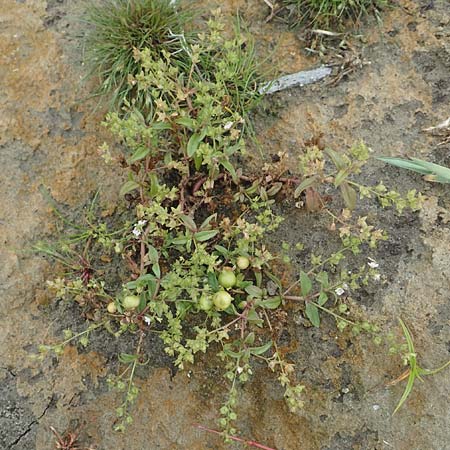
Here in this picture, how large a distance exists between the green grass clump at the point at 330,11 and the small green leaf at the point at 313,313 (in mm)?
1397

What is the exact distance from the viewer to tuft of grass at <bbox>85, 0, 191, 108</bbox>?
2771mm

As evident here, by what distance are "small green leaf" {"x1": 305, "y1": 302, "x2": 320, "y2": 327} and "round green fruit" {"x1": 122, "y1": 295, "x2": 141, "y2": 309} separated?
26.8 inches

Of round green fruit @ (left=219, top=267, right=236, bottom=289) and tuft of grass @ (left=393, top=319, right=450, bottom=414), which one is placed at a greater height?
round green fruit @ (left=219, top=267, right=236, bottom=289)

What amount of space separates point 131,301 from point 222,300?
355 millimetres

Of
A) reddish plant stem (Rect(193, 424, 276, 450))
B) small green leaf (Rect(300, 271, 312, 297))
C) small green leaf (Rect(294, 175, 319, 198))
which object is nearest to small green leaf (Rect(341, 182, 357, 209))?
Result: small green leaf (Rect(294, 175, 319, 198))

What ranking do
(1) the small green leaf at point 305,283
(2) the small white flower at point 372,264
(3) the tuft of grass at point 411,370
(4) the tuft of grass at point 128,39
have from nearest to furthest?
(3) the tuft of grass at point 411,370 < (1) the small green leaf at point 305,283 < (2) the small white flower at point 372,264 < (4) the tuft of grass at point 128,39

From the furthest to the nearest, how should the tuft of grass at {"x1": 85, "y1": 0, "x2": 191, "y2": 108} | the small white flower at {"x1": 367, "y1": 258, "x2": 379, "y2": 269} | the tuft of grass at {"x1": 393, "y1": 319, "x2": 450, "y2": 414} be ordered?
1. the tuft of grass at {"x1": 85, "y1": 0, "x2": 191, "y2": 108}
2. the small white flower at {"x1": 367, "y1": 258, "x2": 379, "y2": 269}
3. the tuft of grass at {"x1": 393, "y1": 319, "x2": 450, "y2": 414}

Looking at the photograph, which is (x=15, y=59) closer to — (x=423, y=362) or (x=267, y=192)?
(x=267, y=192)

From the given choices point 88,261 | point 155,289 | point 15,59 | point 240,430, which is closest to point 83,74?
point 15,59

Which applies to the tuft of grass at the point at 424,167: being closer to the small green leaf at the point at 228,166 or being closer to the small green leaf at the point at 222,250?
the small green leaf at the point at 228,166

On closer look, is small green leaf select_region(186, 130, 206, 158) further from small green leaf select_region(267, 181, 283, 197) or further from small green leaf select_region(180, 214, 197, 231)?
small green leaf select_region(267, 181, 283, 197)

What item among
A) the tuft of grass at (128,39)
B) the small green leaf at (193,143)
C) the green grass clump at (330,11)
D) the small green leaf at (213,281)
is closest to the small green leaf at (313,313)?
the small green leaf at (213,281)

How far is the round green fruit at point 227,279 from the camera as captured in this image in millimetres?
2322

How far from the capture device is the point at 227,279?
2.32m
